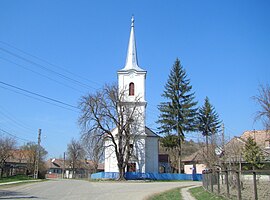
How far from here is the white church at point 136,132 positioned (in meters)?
46.0

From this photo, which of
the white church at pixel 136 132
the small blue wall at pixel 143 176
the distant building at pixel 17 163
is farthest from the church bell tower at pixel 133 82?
the distant building at pixel 17 163

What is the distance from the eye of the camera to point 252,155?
36.0 meters

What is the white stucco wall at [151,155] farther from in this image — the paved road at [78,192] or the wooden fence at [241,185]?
the wooden fence at [241,185]

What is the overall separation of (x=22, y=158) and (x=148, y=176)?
127 feet

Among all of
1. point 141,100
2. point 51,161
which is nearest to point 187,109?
point 141,100

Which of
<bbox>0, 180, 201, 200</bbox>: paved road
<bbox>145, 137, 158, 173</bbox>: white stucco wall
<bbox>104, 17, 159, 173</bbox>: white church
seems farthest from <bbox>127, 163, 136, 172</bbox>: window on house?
<bbox>0, 180, 201, 200</bbox>: paved road

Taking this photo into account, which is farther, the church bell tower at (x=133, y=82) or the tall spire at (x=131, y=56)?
the tall spire at (x=131, y=56)

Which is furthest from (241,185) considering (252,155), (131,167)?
(131,167)

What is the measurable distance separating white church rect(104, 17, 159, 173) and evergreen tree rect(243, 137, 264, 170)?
15.3 metres

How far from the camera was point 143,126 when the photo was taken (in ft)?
152

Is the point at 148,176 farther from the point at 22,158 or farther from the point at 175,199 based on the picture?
the point at 22,158

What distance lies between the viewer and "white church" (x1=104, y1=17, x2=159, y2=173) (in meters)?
46.0

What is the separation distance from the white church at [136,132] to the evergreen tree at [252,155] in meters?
15.3

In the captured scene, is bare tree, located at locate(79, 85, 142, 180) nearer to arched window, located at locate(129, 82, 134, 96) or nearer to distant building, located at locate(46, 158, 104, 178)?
arched window, located at locate(129, 82, 134, 96)
